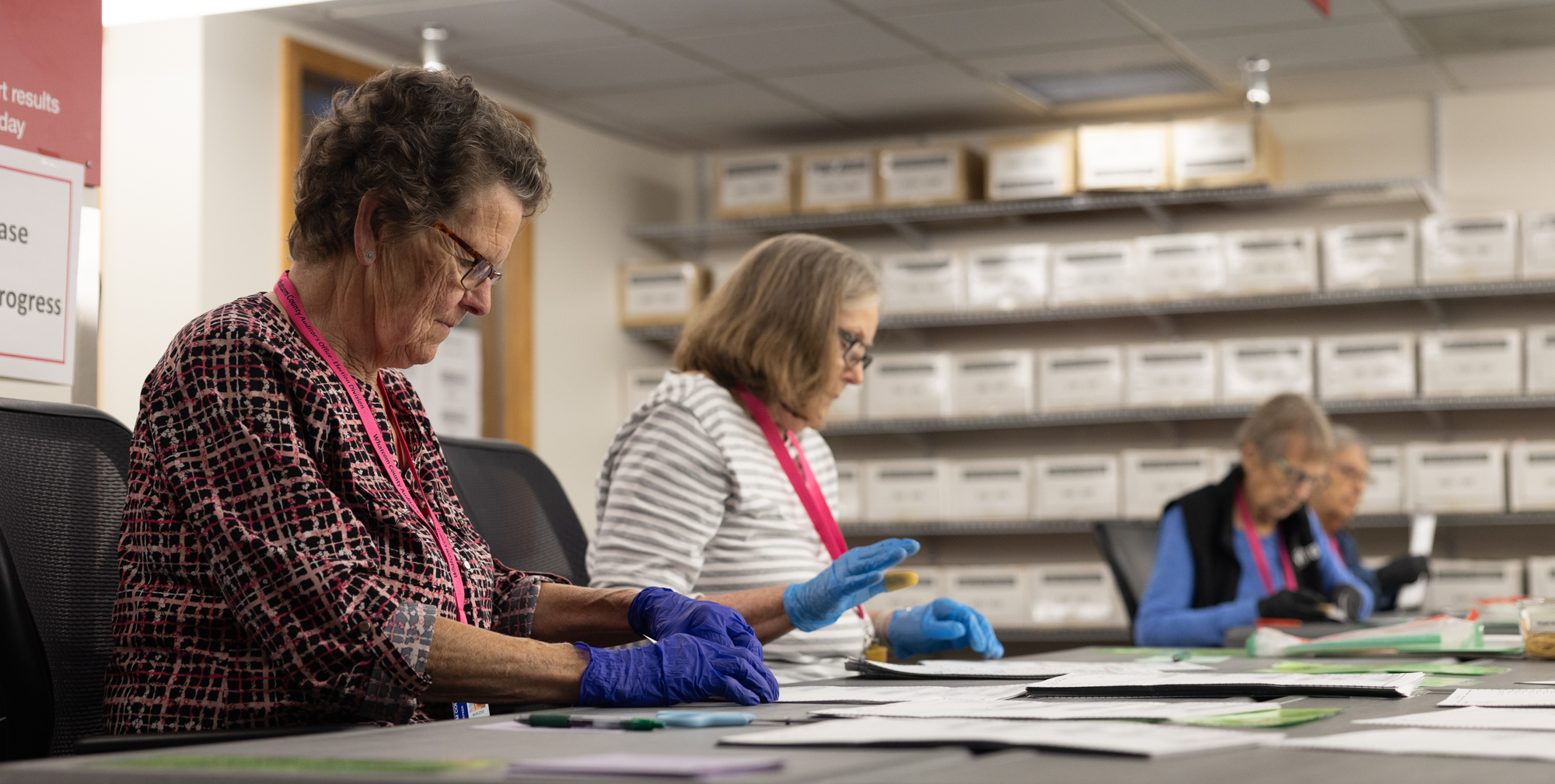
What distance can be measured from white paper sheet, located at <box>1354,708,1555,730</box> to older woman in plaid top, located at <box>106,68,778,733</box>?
54 centimetres

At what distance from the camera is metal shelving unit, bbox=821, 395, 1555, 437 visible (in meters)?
4.70

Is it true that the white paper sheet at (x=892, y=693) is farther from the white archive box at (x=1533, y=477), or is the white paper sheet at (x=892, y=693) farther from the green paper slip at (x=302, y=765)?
the white archive box at (x=1533, y=477)

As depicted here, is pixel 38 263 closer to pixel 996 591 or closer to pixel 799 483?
pixel 799 483

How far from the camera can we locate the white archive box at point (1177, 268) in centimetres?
495

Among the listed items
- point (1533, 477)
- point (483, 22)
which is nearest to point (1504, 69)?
point (1533, 477)

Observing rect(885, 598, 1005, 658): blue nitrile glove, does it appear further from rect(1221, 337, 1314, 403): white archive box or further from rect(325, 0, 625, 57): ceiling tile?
rect(1221, 337, 1314, 403): white archive box

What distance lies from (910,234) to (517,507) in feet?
12.0

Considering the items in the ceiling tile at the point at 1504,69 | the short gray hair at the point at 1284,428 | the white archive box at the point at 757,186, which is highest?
the ceiling tile at the point at 1504,69

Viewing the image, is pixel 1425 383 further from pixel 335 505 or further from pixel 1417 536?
pixel 335 505

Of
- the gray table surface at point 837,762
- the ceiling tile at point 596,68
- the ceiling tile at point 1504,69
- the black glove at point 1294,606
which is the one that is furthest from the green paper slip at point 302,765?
the ceiling tile at point 1504,69

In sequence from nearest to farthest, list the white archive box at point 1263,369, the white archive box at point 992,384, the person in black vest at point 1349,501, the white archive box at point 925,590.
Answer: the person in black vest at point 1349,501
the white archive box at point 1263,369
the white archive box at point 925,590
the white archive box at point 992,384

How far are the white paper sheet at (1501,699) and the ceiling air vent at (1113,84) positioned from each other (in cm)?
362

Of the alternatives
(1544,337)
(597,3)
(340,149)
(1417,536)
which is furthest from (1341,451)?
(340,149)

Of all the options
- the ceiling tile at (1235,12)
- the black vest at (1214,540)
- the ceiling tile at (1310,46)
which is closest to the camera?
the black vest at (1214,540)
